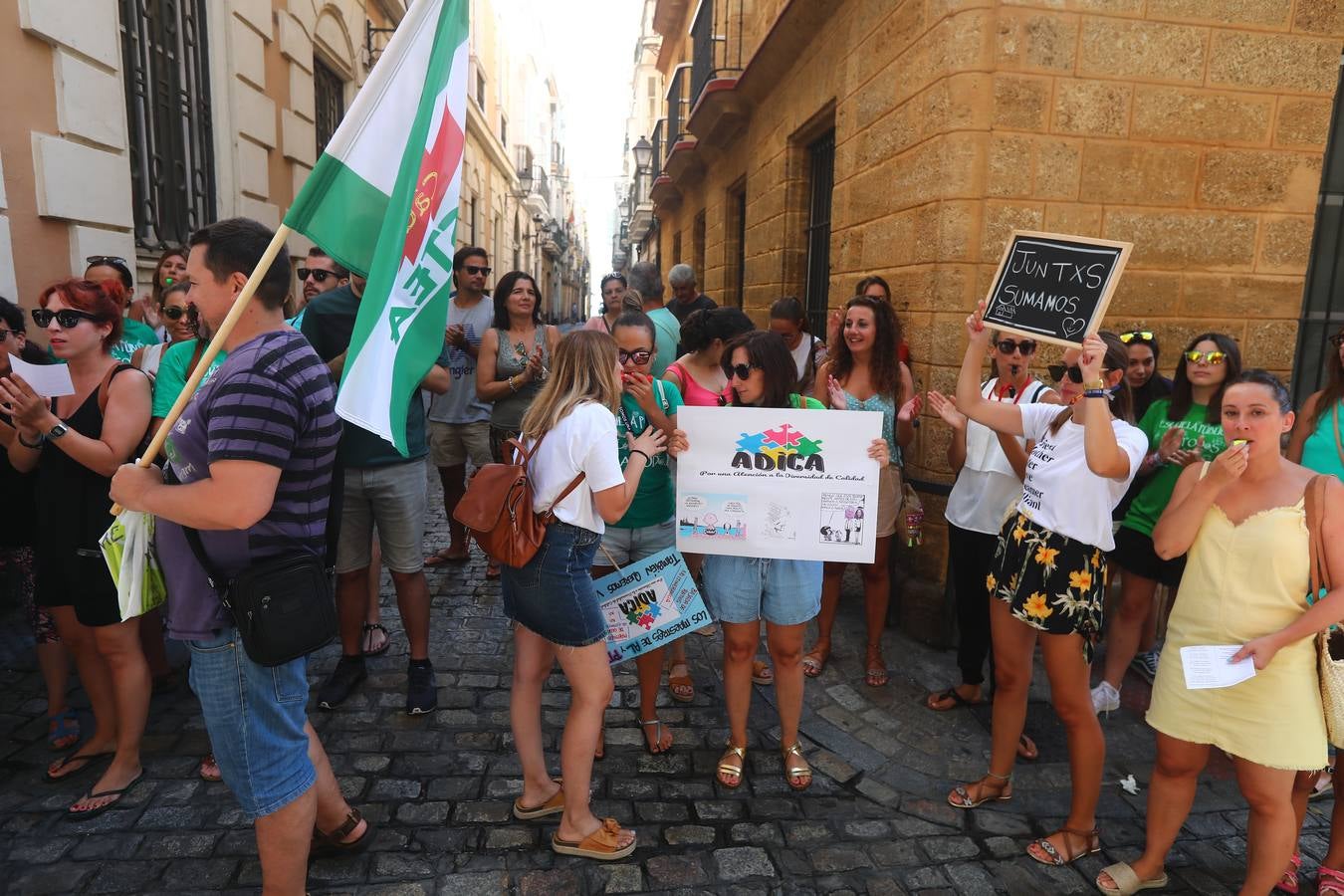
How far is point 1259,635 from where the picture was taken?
2.41 m

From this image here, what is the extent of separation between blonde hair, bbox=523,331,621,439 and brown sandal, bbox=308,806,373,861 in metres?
1.46

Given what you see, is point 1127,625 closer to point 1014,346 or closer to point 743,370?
point 1014,346

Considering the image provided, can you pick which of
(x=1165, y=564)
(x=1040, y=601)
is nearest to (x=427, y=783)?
(x=1040, y=601)

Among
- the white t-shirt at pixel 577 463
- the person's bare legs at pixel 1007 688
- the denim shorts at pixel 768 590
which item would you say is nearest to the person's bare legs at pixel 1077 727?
the person's bare legs at pixel 1007 688

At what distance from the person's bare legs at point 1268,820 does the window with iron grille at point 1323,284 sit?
3.80 m

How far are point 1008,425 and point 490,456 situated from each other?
12.0ft

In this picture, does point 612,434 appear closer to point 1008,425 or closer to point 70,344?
point 1008,425

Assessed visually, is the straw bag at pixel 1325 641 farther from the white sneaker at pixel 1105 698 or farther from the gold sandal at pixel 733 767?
the gold sandal at pixel 733 767

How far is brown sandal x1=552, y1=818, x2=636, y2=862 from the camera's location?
109 inches

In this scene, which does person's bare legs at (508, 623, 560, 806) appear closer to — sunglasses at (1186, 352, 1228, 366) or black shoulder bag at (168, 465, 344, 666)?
black shoulder bag at (168, 465, 344, 666)

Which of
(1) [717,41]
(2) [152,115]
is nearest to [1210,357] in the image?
(2) [152,115]

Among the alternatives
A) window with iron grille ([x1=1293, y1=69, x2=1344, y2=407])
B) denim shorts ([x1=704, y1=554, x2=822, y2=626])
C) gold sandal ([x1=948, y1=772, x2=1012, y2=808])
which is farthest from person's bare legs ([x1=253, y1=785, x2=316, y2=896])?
window with iron grille ([x1=1293, y1=69, x2=1344, y2=407])

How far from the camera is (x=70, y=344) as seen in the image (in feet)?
9.57

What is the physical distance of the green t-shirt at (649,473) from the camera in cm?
341
